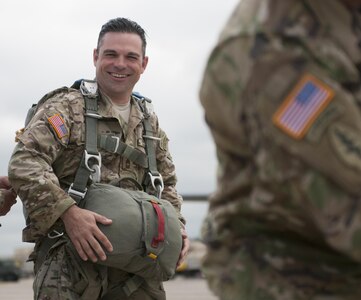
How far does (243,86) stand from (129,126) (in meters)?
2.79

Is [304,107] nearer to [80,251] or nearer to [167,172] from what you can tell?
[80,251]

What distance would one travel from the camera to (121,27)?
4926mm

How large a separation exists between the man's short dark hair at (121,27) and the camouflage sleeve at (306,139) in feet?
9.77

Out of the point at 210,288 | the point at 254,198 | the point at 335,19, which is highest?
the point at 335,19

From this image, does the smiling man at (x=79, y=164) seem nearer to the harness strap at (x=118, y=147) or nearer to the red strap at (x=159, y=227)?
the harness strap at (x=118, y=147)

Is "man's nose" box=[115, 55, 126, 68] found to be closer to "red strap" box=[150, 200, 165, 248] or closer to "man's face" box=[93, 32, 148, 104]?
"man's face" box=[93, 32, 148, 104]

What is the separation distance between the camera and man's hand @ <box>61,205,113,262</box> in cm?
427

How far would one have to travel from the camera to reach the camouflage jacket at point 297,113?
1916mm

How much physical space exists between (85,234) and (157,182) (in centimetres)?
67

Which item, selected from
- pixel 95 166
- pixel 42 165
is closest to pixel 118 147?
pixel 95 166

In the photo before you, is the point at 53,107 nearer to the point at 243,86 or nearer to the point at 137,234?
the point at 137,234

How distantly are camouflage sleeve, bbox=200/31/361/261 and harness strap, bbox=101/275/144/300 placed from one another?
268 centimetres

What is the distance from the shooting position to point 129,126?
475cm

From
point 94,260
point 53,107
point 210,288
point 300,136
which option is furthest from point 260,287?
point 53,107
